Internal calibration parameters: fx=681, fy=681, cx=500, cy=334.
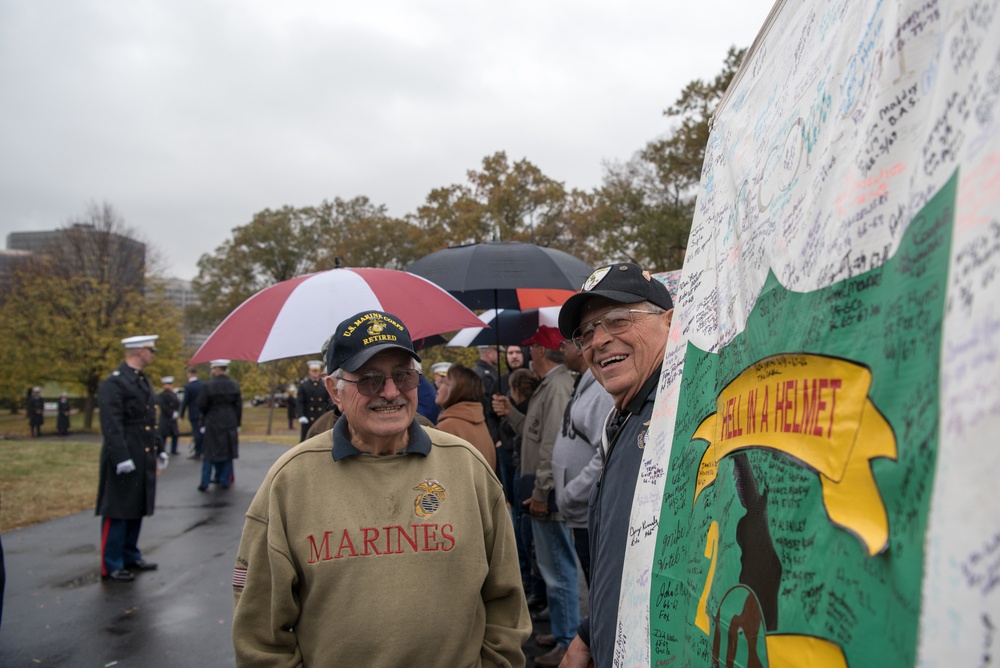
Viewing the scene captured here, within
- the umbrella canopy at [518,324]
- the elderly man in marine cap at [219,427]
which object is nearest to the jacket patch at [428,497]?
the umbrella canopy at [518,324]

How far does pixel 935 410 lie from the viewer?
67 centimetres

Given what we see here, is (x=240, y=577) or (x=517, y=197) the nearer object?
(x=240, y=577)

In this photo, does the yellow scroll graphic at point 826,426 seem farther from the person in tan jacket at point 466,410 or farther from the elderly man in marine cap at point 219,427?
the elderly man in marine cap at point 219,427

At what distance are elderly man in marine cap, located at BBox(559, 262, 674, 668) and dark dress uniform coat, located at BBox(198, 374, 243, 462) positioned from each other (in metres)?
10.2

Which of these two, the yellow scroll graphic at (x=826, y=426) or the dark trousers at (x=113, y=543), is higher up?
the yellow scroll graphic at (x=826, y=426)

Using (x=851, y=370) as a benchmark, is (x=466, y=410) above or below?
below

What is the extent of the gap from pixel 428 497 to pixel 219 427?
10.1 meters

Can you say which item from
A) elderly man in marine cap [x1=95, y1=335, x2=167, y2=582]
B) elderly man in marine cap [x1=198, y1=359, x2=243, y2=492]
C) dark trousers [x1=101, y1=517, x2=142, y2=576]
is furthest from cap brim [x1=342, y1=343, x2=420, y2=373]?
A: elderly man in marine cap [x1=198, y1=359, x2=243, y2=492]

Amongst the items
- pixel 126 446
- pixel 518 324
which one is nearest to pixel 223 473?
pixel 126 446

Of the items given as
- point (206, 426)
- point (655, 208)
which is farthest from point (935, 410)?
point (655, 208)

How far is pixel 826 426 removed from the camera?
869 millimetres

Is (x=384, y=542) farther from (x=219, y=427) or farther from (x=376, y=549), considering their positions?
(x=219, y=427)

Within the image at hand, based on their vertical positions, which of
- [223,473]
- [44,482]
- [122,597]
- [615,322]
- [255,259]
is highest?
[255,259]

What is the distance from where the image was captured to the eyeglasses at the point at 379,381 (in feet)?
7.49
